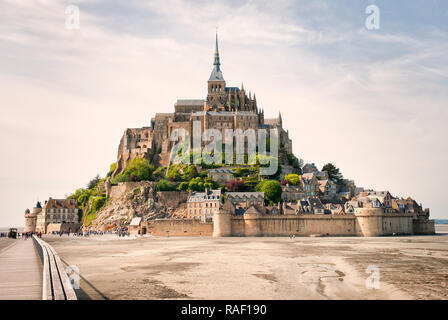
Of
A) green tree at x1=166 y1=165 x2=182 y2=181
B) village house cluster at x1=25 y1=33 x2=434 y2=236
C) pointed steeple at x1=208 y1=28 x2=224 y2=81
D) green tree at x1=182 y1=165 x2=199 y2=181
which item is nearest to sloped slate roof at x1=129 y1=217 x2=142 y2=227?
village house cluster at x1=25 y1=33 x2=434 y2=236

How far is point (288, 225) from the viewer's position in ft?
185

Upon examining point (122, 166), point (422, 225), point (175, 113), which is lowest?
point (422, 225)

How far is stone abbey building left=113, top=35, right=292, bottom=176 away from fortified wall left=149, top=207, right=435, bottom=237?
28.7 meters

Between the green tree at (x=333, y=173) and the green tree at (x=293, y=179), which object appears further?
the green tree at (x=333, y=173)

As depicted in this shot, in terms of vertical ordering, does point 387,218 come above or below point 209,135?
below

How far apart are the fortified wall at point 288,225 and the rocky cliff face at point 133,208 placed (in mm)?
8223

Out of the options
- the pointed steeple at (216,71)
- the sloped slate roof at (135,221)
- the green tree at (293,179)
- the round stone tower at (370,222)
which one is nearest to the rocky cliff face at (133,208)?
the sloped slate roof at (135,221)

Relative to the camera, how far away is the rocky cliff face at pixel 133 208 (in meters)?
66.3

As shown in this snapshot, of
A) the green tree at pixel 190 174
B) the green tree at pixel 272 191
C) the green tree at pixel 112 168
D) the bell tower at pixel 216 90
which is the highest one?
the bell tower at pixel 216 90

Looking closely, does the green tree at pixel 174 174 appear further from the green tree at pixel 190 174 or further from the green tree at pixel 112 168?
the green tree at pixel 112 168

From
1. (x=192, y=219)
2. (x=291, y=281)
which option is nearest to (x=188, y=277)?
(x=291, y=281)
